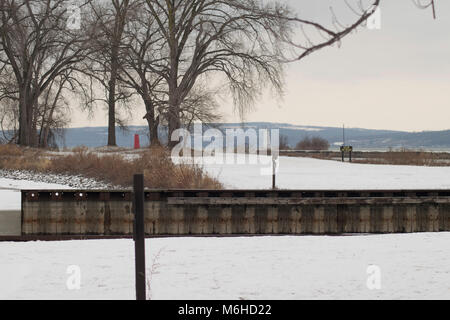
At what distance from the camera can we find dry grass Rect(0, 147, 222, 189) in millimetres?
18547

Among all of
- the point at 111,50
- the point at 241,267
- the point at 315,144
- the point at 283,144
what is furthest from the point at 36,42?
the point at 315,144

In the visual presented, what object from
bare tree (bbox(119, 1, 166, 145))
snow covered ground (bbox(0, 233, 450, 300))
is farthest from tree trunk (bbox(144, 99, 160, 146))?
snow covered ground (bbox(0, 233, 450, 300))

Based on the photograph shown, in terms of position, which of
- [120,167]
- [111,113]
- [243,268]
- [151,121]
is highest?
[111,113]

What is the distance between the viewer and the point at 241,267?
8773 mm

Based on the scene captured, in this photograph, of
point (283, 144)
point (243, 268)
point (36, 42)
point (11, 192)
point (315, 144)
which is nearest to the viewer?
point (243, 268)

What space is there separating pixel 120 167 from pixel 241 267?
1502 cm

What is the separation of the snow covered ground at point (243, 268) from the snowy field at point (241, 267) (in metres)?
0.01

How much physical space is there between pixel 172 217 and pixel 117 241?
85.2 inches

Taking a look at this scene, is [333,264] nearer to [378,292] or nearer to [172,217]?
[378,292]

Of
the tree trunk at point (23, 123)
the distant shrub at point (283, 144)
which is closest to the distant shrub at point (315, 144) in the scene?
the distant shrub at point (283, 144)

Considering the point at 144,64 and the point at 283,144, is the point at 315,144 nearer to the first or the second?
the point at 283,144

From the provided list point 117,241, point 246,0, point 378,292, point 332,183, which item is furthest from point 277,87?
point 378,292

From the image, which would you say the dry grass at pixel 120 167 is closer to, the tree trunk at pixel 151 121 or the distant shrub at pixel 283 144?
the tree trunk at pixel 151 121

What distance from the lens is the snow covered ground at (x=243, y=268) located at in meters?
7.49
